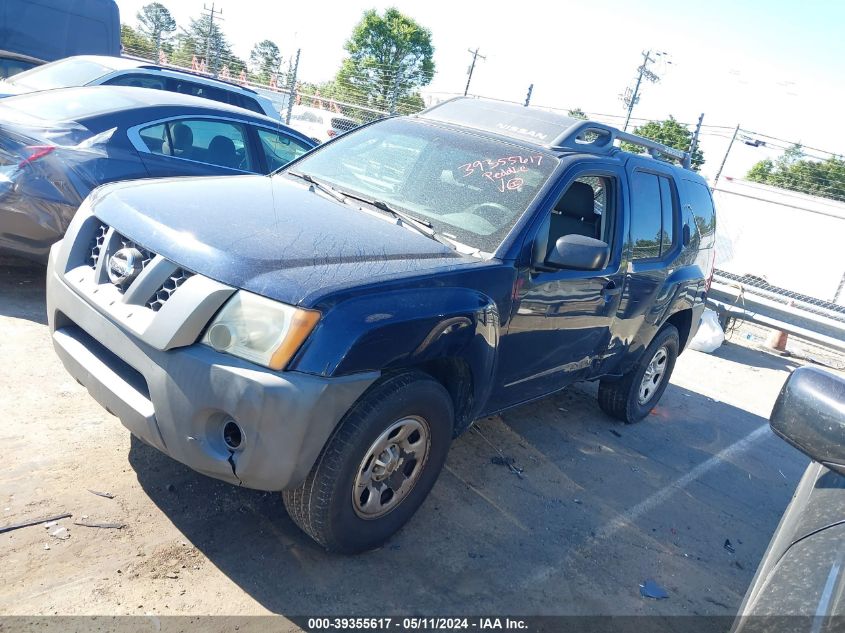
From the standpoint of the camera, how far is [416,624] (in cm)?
274

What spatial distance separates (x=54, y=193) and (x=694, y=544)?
4723 millimetres

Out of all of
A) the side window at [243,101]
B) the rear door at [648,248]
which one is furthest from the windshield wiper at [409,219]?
the side window at [243,101]

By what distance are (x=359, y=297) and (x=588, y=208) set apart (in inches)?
82.5

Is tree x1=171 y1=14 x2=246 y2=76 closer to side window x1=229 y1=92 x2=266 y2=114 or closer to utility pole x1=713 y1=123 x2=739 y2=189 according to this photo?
side window x1=229 y1=92 x2=266 y2=114

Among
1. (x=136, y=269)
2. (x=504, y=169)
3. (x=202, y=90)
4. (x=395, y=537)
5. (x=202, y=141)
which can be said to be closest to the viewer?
(x=136, y=269)

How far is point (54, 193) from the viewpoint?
476cm

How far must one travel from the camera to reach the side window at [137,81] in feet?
24.0

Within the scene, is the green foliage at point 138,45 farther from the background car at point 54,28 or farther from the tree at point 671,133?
the tree at point 671,133

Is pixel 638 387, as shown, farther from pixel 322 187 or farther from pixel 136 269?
pixel 136 269

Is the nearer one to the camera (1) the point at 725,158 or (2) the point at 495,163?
(2) the point at 495,163

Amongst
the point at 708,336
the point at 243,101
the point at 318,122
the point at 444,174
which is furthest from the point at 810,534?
the point at 318,122

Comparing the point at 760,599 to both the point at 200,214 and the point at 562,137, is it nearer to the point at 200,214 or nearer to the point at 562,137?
the point at 200,214

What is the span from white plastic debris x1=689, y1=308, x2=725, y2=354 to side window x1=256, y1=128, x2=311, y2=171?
549 cm

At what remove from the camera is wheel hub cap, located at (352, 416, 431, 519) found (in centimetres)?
286
